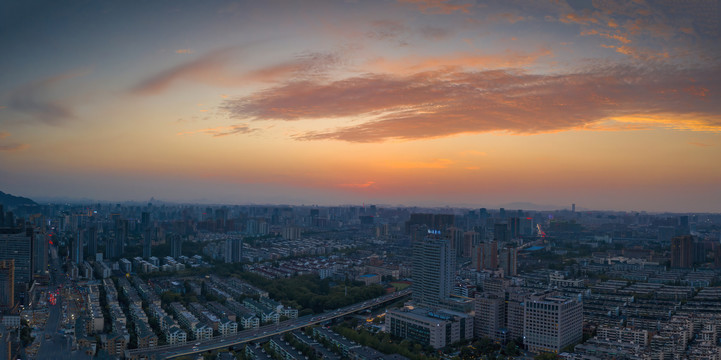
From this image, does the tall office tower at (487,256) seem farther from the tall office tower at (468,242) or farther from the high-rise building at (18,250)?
the high-rise building at (18,250)

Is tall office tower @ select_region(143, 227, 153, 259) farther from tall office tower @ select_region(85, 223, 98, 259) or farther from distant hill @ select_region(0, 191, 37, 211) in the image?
distant hill @ select_region(0, 191, 37, 211)

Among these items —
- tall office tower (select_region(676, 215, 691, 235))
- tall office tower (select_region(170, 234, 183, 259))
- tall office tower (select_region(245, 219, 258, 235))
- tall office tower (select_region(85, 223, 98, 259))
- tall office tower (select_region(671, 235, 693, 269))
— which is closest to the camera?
tall office tower (select_region(671, 235, 693, 269))

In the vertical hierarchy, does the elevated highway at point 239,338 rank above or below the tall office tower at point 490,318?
below

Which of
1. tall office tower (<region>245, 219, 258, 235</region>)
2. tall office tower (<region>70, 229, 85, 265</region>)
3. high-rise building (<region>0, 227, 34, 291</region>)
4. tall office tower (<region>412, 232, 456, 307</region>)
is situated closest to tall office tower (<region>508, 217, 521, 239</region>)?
tall office tower (<region>245, 219, 258, 235</region>)

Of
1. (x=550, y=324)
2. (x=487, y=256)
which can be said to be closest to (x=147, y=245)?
(x=487, y=256)

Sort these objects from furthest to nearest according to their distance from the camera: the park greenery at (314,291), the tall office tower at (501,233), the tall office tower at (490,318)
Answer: the tall office tower at (501,233), the park greenery at (314,291), the tall office tower at (490,318)

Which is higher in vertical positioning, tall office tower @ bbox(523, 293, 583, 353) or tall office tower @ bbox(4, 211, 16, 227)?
tall office tower @ bbox(4, 211, 16, 227)

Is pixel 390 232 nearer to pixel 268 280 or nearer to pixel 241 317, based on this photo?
pixel 268 280

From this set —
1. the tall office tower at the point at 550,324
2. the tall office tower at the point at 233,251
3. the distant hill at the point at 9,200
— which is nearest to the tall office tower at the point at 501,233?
the tall office tower at the point at 233,251
